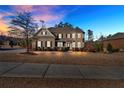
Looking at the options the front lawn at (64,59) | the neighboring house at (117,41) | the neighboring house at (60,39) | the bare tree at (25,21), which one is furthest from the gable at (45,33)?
the front lawn at (64,59)

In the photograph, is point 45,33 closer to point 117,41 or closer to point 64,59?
point 117,41

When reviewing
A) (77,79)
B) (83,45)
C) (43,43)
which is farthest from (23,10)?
(77,79)

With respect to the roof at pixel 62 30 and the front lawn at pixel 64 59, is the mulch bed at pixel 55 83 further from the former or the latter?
the roof at pixel 62 30

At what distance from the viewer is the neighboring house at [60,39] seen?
31094 mm

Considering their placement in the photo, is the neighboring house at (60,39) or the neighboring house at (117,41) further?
the neighboring house at (117,41)

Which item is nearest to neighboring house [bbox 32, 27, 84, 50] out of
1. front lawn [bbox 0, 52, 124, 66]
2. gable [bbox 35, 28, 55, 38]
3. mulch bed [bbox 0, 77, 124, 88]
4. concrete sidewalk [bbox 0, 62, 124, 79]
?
gable [bbox 35, 28, 55, 38]

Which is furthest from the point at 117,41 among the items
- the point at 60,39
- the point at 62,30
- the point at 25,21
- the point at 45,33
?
the point at 25,21

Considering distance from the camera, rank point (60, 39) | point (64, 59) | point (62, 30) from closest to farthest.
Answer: point (64, 59) → point (60, 39) → point (62, 30)

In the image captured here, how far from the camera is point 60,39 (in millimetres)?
31391

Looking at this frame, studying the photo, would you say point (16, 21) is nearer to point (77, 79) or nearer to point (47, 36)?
point (47, 36)

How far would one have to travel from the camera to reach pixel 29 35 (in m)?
25.8

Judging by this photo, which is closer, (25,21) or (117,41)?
(25,21)

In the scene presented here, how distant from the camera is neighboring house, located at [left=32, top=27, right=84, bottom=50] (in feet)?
102
